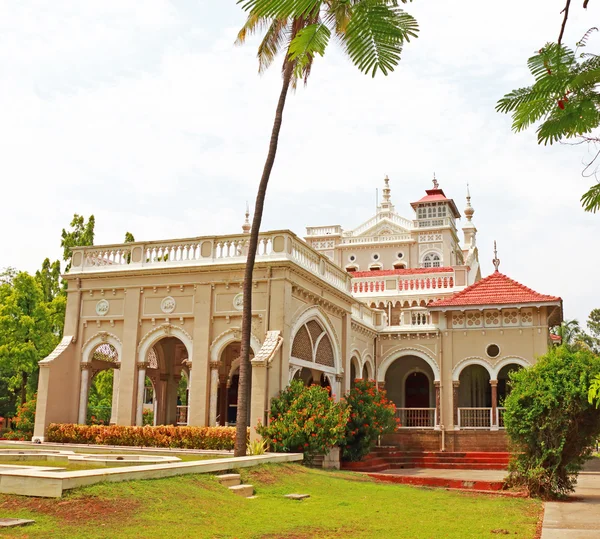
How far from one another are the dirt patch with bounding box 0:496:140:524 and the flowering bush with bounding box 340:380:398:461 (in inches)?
476

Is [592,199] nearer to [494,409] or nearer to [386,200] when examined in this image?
[494,409]

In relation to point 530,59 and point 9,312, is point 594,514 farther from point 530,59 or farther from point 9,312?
point 9,312

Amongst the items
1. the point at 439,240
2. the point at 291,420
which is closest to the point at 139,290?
the point at 291,420

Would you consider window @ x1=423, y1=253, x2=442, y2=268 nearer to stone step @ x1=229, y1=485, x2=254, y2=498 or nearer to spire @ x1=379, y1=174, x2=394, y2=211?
spire @ x1=379, y1=174, x2=394, y2=211

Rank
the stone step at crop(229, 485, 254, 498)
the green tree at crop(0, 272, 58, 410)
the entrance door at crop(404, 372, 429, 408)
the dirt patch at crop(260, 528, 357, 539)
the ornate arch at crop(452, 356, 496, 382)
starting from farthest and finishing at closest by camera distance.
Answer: the entrance door at crop(404, 372, 429, 408)
the green tree at crop(0, 272, 58, 410)
the ornate arch at crop(452, 356, 496, 382)
the stone step at crop(229, 485, 254, 498)
the dirt patch at crop(260, 528, 357, 539)

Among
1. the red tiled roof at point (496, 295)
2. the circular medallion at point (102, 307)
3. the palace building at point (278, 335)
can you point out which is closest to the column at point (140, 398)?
the palace building at point (278, 335)

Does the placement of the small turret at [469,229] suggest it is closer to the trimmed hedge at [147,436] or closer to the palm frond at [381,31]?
the trimmed hedge at [147,436]

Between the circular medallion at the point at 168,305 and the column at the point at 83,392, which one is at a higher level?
the circular medallion at the point at 168,305

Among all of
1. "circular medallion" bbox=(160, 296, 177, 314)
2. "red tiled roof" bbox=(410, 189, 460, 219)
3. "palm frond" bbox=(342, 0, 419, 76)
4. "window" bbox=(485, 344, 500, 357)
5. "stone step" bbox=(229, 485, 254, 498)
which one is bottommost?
"stone step" bbox=(229, 485, 254, 498)

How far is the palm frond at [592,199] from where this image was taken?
3346 mm

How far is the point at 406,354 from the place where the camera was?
29.1 metres

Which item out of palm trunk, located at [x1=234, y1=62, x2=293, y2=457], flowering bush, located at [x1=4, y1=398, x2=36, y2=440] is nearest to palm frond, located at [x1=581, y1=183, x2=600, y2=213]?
palm trunk, located at [x1=234, y1=62, x2=293, y2=457]

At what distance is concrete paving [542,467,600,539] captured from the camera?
10148 mm

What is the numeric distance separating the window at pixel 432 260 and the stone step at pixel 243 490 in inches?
1202
